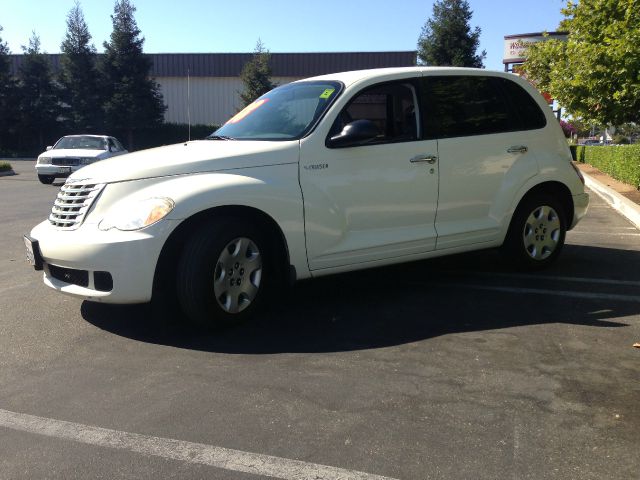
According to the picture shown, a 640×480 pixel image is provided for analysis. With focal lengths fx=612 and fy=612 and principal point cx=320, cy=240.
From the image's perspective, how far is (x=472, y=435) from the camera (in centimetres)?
293

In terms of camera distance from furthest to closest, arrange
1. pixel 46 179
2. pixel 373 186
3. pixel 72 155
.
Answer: pixel 46 179 → pixel 72 155 → pixel 373 186

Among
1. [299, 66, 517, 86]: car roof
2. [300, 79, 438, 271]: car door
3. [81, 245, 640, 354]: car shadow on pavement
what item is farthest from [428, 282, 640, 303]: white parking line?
[299, 66, 517, 86]: car roof

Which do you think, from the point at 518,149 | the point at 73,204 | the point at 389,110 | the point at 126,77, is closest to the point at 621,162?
the point at 518,149

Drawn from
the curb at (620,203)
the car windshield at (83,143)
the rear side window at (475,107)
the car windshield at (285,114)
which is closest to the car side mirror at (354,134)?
the car windshield at (285,114)

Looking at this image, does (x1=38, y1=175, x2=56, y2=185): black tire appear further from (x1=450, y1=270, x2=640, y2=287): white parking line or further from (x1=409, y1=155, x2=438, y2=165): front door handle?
(x1=409, y1=155, x2=438, y2=165): front door handle

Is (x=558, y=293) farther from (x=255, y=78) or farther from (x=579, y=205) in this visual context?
(x=255, y=78)

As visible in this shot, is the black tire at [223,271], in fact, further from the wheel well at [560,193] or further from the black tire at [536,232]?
the wheel well at [560,193]

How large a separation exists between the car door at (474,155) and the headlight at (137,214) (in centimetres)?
241

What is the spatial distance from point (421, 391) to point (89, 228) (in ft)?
8.14

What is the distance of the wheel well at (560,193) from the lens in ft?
19.8

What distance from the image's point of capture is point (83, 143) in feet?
60.1

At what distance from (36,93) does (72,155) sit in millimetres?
32867

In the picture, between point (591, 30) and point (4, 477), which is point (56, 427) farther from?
point (591, 30)

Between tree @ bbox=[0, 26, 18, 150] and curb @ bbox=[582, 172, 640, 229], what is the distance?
138 ft
